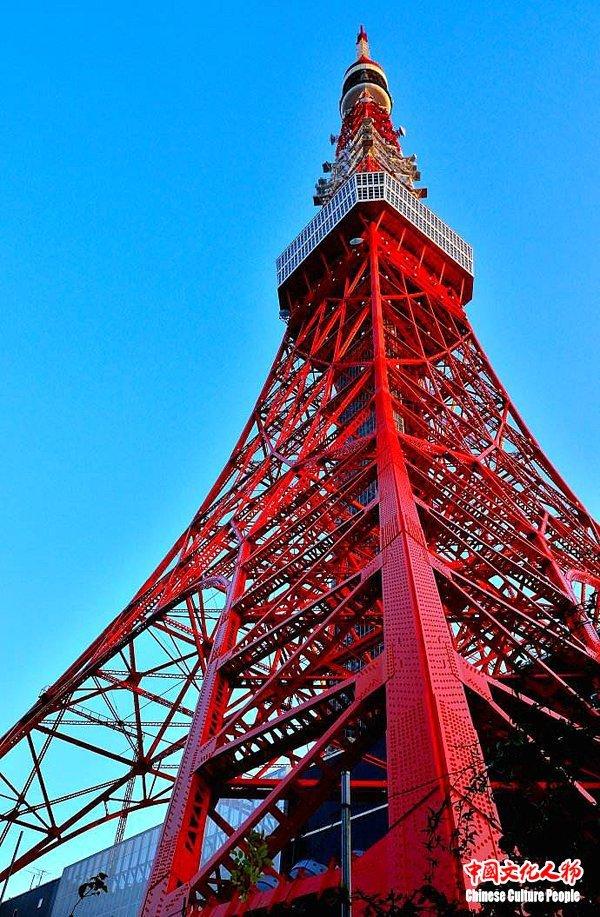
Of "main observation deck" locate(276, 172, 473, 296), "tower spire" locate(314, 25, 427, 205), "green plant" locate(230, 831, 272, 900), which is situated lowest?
"green plant" locate(230, 831, 272, 900)

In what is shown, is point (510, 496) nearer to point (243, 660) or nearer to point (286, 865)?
point (243, 660)

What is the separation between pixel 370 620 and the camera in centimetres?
1179

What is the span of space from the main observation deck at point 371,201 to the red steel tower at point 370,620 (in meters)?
0.09

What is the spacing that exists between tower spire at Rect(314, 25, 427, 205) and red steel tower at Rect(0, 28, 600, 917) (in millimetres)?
190

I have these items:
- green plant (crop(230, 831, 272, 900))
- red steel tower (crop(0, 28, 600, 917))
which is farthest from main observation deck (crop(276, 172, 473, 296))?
green plant (crop(230, 831, 272, 900))

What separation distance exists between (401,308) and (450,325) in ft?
6.01

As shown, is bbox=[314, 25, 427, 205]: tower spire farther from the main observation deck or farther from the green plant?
the green plant

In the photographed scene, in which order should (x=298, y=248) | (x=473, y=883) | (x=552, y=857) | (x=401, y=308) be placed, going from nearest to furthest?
(x=552, y=857) → (x=473, y=883) → (x=401, y=308) → (x=298, y=248)

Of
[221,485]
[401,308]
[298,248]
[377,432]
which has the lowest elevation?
[377,432]

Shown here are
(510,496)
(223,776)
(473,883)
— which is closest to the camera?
(473,883)

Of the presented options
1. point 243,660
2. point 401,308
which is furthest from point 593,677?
point 401,308

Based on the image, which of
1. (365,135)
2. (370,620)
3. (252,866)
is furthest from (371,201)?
(252,866)

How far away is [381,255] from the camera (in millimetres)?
19812

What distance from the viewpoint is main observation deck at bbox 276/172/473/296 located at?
20656 millimetres
